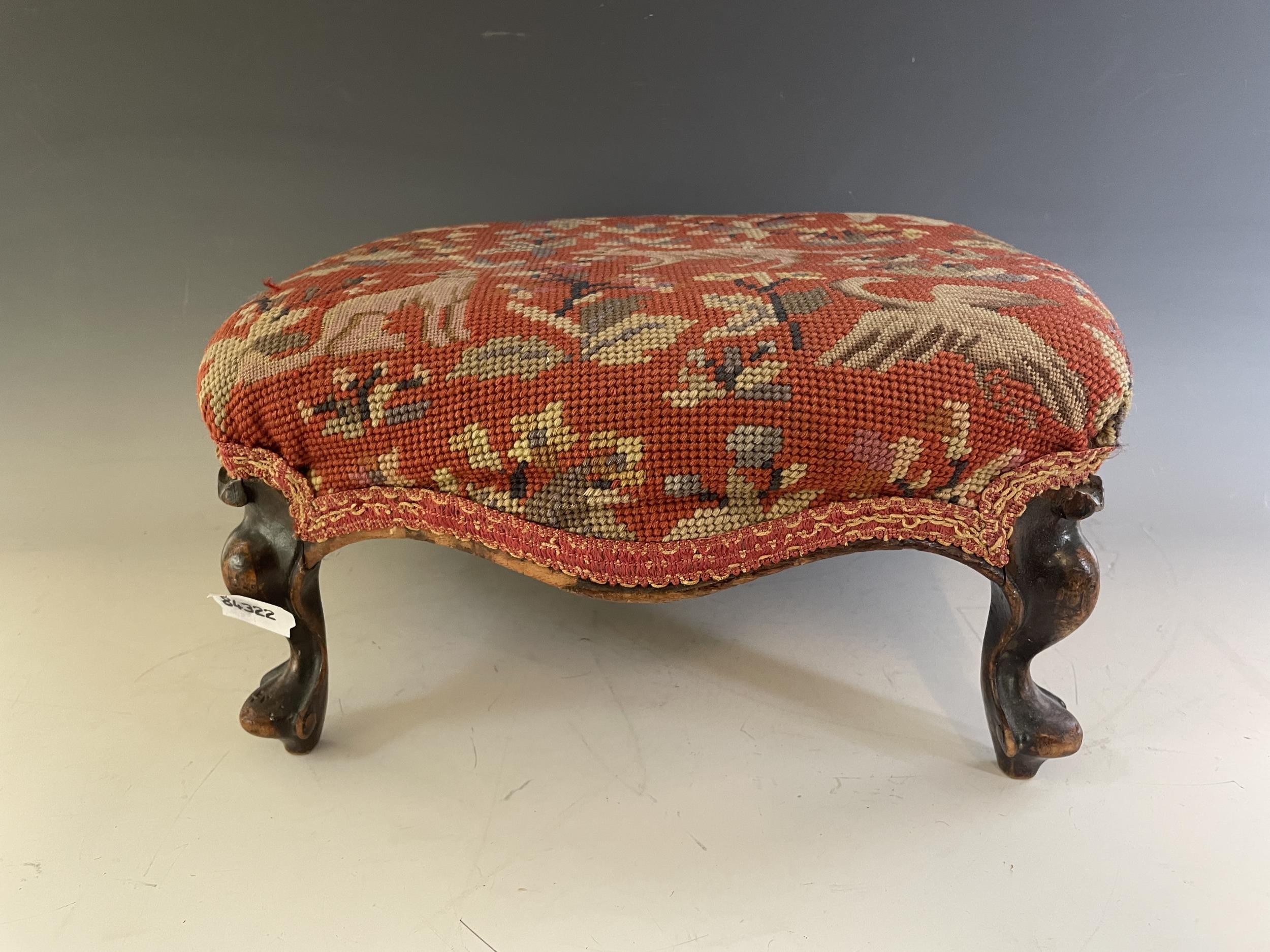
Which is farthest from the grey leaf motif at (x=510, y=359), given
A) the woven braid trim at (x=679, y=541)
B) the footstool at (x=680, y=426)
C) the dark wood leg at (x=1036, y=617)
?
the dark wood leg at (x=1036, y=617)

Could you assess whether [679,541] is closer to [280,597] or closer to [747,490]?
[747,490]

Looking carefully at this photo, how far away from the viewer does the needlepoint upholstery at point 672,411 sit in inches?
26.5

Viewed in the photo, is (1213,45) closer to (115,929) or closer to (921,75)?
(921,75)

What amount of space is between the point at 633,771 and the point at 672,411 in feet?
1.32

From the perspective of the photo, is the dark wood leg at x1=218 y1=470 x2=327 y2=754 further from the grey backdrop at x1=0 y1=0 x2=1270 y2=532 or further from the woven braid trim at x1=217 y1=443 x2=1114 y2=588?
the grey backdrop at x1=0 y1=0 x2=1270 y2=532

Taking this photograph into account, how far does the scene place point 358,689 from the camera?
0.99 meters

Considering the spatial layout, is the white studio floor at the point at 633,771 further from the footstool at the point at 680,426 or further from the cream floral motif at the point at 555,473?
the cream floral motif at the point at 555,473

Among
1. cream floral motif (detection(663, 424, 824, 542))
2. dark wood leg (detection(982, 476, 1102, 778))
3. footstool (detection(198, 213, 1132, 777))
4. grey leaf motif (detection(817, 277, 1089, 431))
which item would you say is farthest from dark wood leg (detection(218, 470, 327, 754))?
dark wood leg (detection(982, 476, 1102, 778))

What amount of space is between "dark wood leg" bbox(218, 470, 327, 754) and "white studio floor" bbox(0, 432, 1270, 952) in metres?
0.05

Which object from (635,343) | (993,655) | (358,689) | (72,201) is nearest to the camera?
(635,343)

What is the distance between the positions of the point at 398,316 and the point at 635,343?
0.21 meters

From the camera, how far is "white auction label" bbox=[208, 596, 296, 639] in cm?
79

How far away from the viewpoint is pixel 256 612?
79 centimetres

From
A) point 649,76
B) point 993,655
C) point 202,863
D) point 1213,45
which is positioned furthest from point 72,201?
point 1213,45
